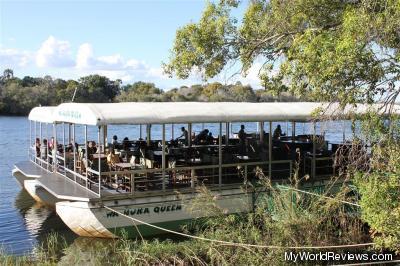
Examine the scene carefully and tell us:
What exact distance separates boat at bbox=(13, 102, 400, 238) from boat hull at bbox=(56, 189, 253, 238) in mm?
22

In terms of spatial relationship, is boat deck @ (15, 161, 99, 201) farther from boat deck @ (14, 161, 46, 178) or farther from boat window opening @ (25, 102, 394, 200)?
boat window opening @ (25, 102, 394, 200)

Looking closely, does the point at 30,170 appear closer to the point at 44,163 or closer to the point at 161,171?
the point at 44,163

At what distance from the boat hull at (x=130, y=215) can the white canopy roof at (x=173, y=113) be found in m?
1.82

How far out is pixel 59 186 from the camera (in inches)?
516

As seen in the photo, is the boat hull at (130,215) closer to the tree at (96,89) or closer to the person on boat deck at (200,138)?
the person on boat deck at (200,138)

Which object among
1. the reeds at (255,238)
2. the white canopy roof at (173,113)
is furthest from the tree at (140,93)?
the reeds at (255,238)

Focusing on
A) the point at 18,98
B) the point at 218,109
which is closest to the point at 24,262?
the point at 218,109

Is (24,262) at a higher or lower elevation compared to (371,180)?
lower

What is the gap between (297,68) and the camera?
7891 mm

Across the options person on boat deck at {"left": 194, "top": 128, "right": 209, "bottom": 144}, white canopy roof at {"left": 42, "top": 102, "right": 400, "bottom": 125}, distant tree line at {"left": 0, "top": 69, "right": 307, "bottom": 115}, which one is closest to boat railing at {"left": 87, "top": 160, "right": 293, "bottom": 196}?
white canopy roof at {"left": 42, "top": 102, "right": 400, "bottom": 125}

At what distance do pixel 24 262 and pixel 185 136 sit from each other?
9.19 metres

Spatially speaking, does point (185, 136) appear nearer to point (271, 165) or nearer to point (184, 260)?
point (271, 165)

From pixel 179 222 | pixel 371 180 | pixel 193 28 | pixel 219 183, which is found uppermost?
pixel 193 28

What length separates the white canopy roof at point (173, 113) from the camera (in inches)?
452
